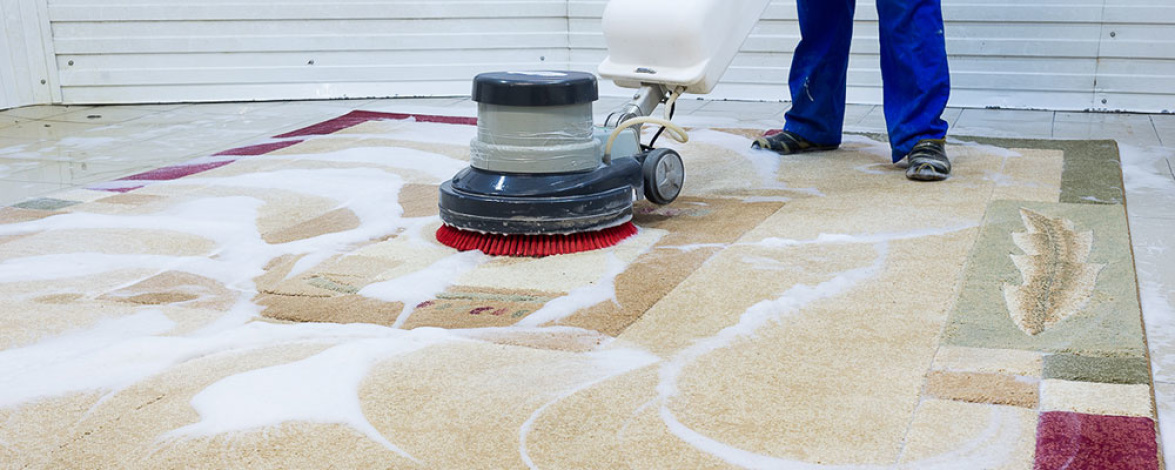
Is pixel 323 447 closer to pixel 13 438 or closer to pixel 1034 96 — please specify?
pixel 13 438

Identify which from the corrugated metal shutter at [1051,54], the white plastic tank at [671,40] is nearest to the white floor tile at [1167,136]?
the corrugated metal shutter at [1051,54]

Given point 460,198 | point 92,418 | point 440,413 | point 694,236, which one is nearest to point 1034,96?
point 694,236

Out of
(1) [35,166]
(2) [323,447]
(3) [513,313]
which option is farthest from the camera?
(1) [35,166]

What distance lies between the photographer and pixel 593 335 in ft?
4.67

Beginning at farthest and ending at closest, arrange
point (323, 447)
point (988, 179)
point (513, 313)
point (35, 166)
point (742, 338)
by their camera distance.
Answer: point (35, 166) → point (988, 179) → point (513, 313) → point (742, 338) → point (323, 447)

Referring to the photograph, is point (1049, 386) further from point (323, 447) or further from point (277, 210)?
point (277, 210)

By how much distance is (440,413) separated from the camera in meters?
1.17

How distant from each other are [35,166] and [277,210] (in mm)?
994

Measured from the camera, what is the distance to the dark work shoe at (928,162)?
2.35 m

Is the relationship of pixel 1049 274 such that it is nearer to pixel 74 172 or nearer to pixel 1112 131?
pixel 1112 131

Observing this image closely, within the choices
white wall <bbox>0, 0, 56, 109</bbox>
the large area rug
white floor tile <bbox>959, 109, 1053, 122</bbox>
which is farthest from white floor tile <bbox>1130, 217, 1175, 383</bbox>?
white wall <bbox>0, 0, 56, 109</bbox>

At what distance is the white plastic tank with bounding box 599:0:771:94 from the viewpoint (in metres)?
1.97

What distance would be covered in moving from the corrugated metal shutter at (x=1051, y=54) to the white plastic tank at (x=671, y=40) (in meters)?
1.79

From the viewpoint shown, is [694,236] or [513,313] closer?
[513,313]
